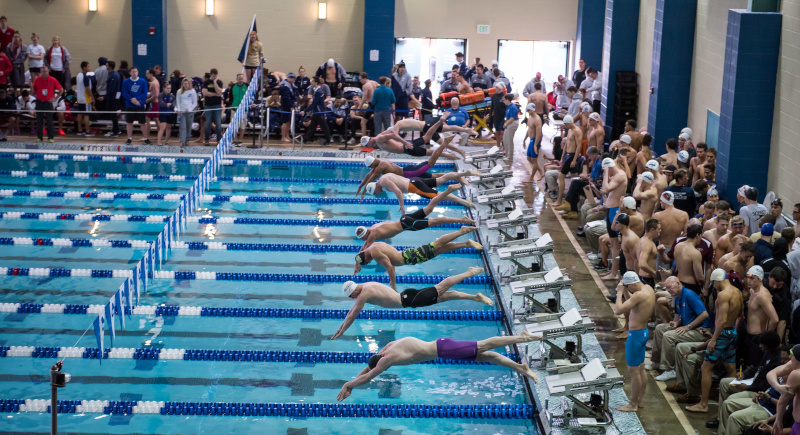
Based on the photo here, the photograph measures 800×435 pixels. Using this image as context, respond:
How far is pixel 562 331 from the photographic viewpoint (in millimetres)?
7539

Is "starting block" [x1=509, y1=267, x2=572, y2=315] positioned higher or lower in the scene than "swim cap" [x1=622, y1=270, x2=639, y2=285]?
lower

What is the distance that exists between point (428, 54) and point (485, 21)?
1.51 metres

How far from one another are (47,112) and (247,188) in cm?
421

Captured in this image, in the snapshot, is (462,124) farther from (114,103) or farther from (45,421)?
(45,421)

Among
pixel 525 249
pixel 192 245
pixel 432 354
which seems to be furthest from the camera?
pixel 192 245

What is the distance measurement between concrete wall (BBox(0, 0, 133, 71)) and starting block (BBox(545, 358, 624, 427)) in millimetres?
15353

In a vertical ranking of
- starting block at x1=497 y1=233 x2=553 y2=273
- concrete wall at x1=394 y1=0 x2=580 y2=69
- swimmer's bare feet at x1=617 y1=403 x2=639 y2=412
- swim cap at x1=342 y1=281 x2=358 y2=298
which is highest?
concrete wall at x1=394 y1=0 x2=580 y2=69

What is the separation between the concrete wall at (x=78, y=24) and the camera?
19.3 meters

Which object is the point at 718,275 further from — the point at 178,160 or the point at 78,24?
the point at 78,24

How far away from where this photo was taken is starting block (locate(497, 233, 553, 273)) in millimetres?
9336

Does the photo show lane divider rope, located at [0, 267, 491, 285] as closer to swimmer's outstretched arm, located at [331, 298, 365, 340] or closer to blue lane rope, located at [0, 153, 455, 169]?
swimmer's outstretched arm, located at [331, 298, 365, 340]

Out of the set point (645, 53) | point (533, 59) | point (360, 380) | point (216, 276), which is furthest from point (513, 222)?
point (533, 59)

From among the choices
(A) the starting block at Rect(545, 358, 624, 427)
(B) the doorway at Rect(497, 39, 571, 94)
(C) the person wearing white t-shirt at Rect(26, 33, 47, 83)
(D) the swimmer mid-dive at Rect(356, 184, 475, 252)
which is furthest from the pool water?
(B) the doorway at Rect(497, 39, 571, 94)

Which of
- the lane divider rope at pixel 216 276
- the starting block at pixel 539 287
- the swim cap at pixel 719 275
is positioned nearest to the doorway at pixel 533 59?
the lane divider rope at pixel 216 276
